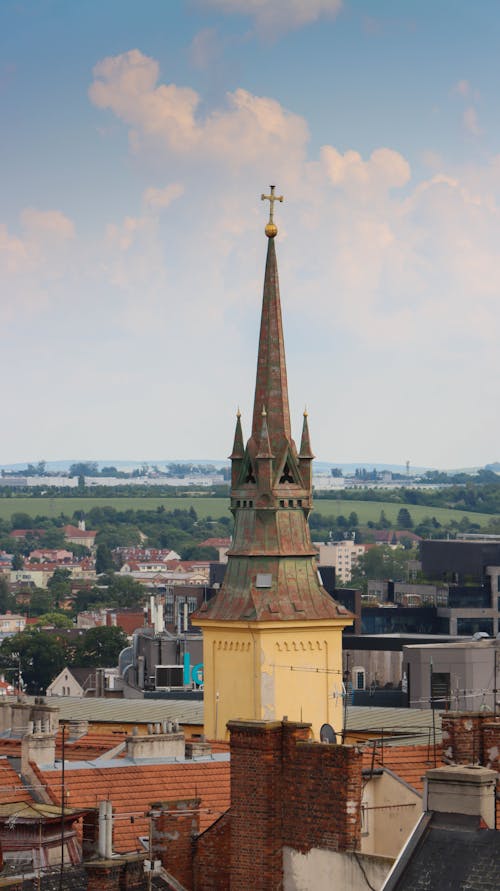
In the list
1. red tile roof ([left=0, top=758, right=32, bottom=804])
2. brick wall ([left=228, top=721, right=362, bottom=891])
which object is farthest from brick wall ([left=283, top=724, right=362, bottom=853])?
red tile roof ([left=0, top=758, right=32, bottom=804])

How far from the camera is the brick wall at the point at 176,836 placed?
4191cm

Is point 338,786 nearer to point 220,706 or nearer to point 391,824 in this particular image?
point 391,824

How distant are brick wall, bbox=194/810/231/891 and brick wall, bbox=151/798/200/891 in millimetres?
190

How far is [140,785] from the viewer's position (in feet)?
168

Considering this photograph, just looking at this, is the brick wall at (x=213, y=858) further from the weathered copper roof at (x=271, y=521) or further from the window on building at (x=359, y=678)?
the window on building at (x=359, y=678)

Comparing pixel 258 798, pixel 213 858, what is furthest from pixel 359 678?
pixel 258 798

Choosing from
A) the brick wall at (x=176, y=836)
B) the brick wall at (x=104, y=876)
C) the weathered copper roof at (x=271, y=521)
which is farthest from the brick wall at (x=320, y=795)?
the weathered copper roof at (x=271, y=521)

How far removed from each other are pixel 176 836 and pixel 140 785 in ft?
29.0

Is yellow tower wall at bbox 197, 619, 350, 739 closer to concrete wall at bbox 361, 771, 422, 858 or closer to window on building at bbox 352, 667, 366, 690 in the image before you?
concrete wall at bbox 361, 771, 422, 858

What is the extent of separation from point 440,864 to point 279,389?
3434cm

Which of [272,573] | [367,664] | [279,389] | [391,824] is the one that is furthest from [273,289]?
[367,664]

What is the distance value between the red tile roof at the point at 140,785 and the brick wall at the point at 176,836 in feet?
15.5

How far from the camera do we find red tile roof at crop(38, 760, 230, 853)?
49.5 metres

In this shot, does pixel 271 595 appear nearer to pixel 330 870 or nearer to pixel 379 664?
pixel 330 870
